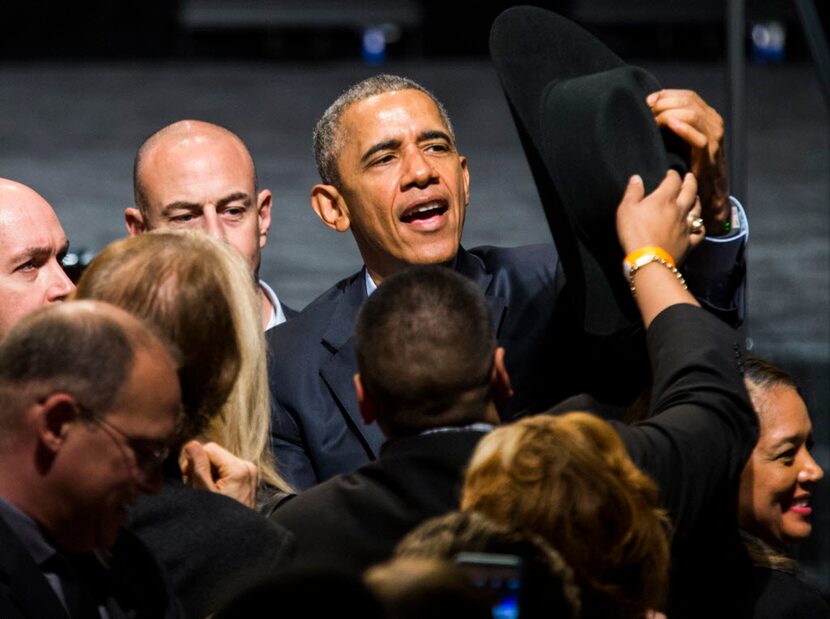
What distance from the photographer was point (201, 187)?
3.18 metres

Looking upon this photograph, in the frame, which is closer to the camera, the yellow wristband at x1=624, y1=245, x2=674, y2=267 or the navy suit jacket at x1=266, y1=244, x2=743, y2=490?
the yellow wristband at x1=624, y1=245, x2=674, y2=267

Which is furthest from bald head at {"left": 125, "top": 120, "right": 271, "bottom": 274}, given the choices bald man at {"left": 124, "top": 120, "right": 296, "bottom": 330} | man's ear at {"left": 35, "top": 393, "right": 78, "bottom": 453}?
man's ear at {"left": 35, "top": 393, "right": 78, "bottom": 453}

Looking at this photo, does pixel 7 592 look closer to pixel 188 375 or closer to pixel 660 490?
pixel 188 375

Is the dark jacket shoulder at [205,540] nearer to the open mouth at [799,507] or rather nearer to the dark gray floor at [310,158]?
the open mouth at [799,507]

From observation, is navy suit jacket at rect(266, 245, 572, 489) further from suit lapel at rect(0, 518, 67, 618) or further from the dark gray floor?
the dark gray floor

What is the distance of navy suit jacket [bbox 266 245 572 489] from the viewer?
8.97 ft

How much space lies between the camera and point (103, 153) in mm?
8758

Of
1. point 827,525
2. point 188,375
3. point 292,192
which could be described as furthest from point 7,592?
point 292,192

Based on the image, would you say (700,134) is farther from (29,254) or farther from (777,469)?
(29,254)

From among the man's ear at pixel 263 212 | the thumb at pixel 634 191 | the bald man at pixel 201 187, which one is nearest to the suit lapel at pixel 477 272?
the bald man at pixel 201 187

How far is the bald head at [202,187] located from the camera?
3166mm

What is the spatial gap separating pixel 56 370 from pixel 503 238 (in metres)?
5.73

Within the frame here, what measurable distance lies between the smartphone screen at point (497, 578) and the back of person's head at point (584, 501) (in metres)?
0.23

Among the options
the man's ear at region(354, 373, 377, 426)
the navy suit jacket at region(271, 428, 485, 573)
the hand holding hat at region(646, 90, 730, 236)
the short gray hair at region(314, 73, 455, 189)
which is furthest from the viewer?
the short gray hair at region(314, 73, 455, 189)
